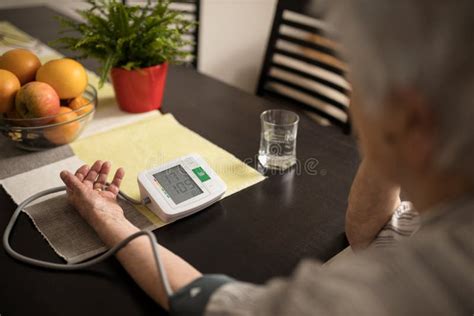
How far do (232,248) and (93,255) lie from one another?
9.6 inches

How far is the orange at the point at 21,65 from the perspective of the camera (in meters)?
1.06

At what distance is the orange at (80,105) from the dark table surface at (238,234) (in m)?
0.25

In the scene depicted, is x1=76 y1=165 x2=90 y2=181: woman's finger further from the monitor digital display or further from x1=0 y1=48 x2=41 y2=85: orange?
x1=0 y1=48 x2=41 y2=85: orange

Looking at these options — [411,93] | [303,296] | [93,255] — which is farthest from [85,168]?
[411,93]

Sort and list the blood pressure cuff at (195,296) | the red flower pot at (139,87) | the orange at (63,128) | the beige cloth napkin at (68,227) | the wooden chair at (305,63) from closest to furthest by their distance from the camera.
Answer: the blood pressure cuff at (195,296) < the beige cloth napkin at (68,227) < the orange at (63,128) < the red flower pot at (139,87) < the wooden chair at (305,63)

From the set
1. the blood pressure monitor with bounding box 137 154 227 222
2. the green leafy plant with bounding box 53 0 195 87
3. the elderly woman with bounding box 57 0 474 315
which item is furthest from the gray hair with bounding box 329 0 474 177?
the green leafy plant with bounding box 53 0 195 87

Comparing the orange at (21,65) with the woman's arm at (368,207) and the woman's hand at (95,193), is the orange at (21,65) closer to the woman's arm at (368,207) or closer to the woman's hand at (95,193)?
the woman's hand at (95,193)

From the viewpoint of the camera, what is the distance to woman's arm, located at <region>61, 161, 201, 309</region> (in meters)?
0.73

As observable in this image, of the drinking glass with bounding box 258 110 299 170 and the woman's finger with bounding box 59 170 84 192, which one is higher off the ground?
the drinking glass with bounding box 258 110 299 170

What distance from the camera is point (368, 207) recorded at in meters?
0.85

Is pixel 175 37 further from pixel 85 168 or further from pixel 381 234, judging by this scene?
pixel 381 234

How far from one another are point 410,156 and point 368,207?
0.32 meters

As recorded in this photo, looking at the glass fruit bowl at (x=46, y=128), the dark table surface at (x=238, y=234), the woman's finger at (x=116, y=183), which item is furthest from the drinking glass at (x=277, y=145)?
the glass fruit bowl at (x=46, y=128)

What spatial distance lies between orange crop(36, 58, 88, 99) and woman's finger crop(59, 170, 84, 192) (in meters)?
0.26
